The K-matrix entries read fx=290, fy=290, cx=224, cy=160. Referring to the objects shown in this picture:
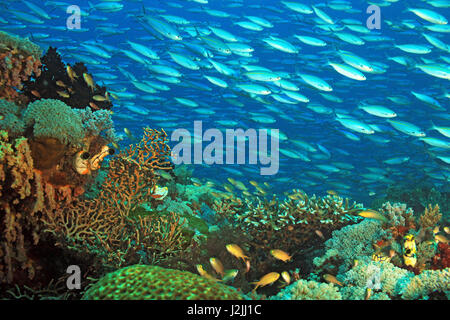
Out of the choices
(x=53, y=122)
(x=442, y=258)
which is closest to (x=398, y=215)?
(x=442, y=258)

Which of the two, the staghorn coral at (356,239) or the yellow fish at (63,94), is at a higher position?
the yellow fish at (63,94)

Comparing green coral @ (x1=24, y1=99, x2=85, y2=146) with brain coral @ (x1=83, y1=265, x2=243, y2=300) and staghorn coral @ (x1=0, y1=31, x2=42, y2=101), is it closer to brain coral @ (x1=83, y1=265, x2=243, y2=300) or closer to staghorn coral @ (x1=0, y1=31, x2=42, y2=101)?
staghorn coral @ (x1=0, y1=31, x2=42, y2=101)

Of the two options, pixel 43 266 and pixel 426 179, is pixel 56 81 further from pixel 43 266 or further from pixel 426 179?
pixel 426 179

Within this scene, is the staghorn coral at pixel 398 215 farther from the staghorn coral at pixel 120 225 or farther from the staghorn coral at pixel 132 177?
the staghorn coral at pixel 132 177

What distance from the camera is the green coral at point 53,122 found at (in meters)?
3.55

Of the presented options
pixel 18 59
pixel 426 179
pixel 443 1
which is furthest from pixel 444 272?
pixel 426 179

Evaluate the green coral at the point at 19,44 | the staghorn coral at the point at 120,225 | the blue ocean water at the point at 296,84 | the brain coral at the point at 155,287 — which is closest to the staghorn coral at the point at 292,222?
the staghorn coral at the point at 120,225

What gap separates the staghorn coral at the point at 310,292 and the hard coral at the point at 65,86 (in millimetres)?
5513

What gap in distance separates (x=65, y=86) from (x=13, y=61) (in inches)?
69.6

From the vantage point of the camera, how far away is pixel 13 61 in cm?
471

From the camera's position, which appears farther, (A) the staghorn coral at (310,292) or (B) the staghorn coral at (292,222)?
(B) the staghorn coral at (292,222)

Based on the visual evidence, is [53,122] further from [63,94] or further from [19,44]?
[63,94]

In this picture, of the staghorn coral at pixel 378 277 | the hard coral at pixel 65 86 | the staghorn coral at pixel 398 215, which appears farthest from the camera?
the hard coral at pixel 65 86

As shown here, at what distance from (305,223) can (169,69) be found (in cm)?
857
